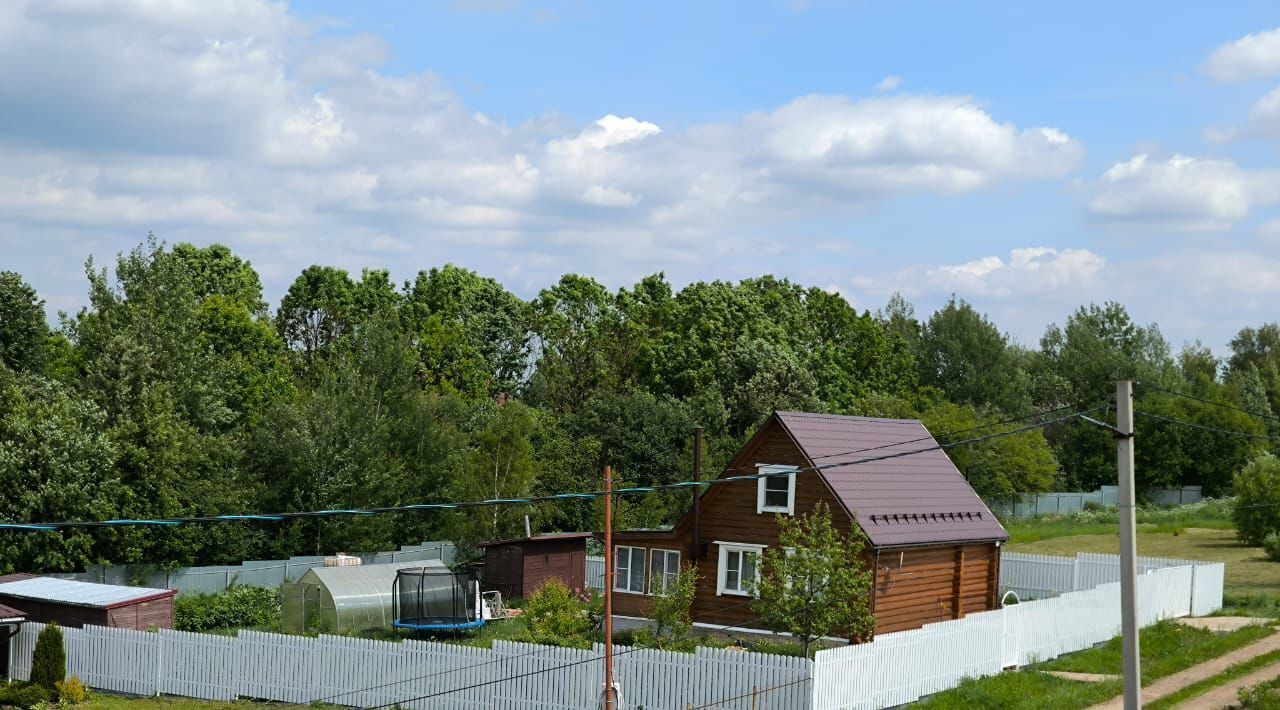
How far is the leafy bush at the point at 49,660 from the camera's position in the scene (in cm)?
3209

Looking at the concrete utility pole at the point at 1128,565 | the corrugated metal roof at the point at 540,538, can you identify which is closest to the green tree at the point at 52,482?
the corrugated metal roof at the point at 540,538

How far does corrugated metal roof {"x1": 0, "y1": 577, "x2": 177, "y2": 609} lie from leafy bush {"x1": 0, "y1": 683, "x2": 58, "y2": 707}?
3.72 meters

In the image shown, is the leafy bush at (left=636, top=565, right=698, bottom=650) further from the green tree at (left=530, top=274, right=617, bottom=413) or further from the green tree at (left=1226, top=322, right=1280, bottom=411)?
the green tree at (left=1226, top=322, right=1280, bottom=411)

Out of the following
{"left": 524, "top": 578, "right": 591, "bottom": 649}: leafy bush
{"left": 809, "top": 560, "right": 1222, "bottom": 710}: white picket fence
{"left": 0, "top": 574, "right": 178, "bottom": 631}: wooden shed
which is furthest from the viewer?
{"left": 0, "top": 574, "right": 178, "bottom": 631}: wooden shed

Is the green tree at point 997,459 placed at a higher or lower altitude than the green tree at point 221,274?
lower

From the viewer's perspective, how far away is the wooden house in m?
35.8

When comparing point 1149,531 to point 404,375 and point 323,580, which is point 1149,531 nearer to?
point 404,375

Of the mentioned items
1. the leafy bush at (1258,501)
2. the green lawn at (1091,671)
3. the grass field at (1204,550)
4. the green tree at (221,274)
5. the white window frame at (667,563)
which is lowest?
the green lawn at (1091,671)

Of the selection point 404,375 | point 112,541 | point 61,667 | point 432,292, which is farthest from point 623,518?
point 432,292

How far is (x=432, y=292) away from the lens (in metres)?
91.8

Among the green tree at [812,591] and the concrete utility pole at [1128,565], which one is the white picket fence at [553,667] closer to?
the green tree at [812,591]

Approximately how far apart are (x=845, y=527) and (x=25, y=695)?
20974 mm

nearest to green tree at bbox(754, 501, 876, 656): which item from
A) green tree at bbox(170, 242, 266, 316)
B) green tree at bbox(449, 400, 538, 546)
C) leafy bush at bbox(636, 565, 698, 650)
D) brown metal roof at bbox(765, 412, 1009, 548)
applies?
leafy bush at bbox(636, 565, 698, 650)

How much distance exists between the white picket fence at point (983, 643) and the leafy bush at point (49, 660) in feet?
62.3
